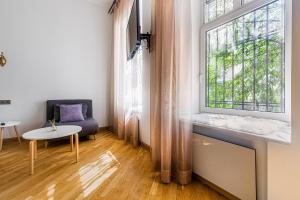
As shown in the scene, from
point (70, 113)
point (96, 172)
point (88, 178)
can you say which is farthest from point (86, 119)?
point (88, 178)

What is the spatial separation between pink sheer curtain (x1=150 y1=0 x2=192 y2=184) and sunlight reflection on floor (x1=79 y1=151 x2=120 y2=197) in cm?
69

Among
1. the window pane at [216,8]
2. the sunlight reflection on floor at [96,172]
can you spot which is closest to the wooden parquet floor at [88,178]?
the sunlight reflection on floor at [96,172]

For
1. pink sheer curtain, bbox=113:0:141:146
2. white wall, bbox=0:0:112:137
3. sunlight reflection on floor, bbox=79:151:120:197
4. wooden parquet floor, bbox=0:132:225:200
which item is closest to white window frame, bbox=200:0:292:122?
wooden parquet floor, bbox=0:132:225:200

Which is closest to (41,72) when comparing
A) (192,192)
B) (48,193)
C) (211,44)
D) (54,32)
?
(54,32)

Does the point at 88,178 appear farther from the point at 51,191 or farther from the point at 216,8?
the point at 216,8

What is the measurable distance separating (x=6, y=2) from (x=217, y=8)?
3.88 meters

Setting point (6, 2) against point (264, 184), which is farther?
point (6, 2)

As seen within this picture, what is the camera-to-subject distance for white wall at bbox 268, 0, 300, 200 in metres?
1.01

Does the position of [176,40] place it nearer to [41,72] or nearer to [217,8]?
[217,8]

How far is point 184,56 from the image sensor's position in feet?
A: 5.68

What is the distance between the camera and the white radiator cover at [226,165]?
1.26m

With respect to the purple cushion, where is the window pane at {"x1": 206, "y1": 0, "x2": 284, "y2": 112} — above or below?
above

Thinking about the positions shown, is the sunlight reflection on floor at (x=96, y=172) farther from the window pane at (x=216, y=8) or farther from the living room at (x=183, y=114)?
the window pane at (x=216, y=8)

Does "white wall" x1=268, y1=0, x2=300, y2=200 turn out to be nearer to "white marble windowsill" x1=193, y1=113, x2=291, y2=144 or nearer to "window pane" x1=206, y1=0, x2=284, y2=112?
"white marble windowsill" x1=193, y1=113, x2=291, y2=144
